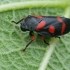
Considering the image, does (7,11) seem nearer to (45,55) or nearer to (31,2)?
(31,2)

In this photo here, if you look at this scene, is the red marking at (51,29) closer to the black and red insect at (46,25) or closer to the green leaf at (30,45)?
the black and red insect at (46,25)

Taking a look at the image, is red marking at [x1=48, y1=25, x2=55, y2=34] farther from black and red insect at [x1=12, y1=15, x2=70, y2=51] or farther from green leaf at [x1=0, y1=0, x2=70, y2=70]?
green leaf at [x1=0, y1=0, x2=70, y2=70]

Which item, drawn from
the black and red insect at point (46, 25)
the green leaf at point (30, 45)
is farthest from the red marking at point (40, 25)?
the green leaf at point (30, 45)

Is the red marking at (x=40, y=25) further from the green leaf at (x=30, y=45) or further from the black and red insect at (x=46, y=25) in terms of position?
the green leaf at (x=30, y=45)

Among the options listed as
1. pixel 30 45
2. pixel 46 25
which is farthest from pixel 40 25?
pixel 30 45

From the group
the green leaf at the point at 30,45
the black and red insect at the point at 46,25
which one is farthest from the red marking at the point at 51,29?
the green leaf at the point at 30,45

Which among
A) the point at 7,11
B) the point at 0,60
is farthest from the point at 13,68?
the point at 7,11
